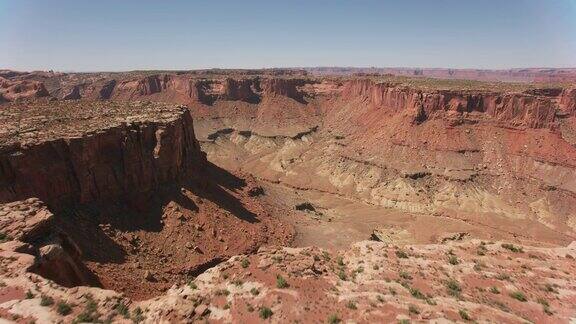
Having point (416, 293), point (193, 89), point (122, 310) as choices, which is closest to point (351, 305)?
point (416, 293)

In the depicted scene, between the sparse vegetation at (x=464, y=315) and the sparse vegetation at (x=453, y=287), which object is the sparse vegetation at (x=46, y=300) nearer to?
the sparse vegetation at (x=464, y=315)

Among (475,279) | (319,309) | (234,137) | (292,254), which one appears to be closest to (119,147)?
(292,254)

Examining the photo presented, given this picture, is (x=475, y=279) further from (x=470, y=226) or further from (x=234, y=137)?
(x=234, y=137)

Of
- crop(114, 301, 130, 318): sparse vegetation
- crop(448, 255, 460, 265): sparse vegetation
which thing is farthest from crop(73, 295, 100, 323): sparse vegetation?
crop(448, 255, 460, 265): sparse vegetation

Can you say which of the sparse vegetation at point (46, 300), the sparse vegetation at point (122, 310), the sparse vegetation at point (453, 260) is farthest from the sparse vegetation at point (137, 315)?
the sparse vegetation at point (453, 260)

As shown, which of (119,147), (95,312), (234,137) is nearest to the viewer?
(95,312)
